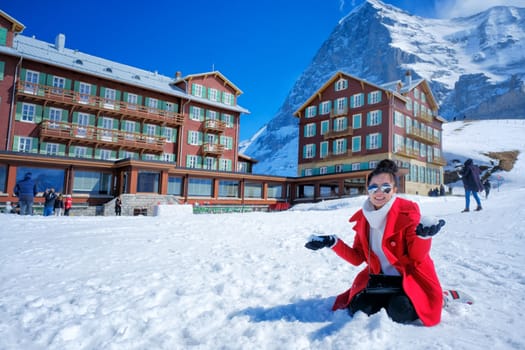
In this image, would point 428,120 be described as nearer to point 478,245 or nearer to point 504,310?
point 478,245

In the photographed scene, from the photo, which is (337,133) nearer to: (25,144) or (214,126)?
(214,126)

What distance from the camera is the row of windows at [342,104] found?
3438cm

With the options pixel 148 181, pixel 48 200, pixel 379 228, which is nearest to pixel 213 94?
pixel 148 181

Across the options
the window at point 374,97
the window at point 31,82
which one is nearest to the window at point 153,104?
the window at point 31,82

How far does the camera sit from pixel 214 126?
109 ft

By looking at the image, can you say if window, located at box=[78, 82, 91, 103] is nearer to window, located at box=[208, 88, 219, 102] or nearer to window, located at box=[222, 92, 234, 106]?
window, located at box=[208, 88, 219, 102]

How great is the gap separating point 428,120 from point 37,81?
136 feet

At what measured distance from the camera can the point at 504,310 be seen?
2865 mm

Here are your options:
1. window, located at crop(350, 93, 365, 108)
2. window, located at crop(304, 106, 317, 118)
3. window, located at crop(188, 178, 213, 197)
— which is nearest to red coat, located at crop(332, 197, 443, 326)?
window, located at crop(188, 178, 213, 197)

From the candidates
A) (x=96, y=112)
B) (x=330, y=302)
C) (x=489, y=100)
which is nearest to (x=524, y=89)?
(x=489, y=100)

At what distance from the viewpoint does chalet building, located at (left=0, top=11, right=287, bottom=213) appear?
2248 centimetres

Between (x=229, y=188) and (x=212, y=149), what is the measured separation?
541 cm

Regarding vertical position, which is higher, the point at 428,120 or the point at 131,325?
the point at 428,120

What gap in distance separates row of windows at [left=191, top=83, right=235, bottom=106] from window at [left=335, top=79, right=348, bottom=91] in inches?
519
